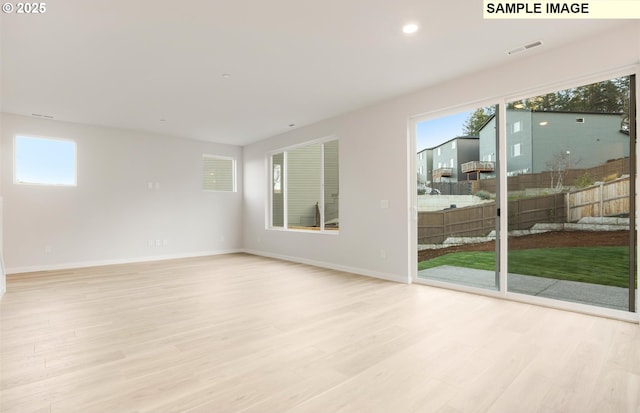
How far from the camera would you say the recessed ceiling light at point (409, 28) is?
2924 mm

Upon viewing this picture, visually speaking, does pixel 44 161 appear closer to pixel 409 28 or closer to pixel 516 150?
pixel 409 28

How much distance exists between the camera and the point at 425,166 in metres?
4.65

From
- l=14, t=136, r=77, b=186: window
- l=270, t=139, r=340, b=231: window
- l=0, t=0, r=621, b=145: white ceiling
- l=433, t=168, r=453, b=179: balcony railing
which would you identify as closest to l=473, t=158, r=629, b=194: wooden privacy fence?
l=433, t=168, r=453, b=179: balcony railing

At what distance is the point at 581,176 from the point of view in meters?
3.39

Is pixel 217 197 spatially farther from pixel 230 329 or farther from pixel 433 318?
pixel 433 318

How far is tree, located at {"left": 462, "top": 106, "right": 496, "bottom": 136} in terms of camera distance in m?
4.01

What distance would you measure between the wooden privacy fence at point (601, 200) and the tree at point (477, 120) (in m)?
1.30

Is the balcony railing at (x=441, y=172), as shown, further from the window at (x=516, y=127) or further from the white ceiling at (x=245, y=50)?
the white ceiling at (x=245, y=50)

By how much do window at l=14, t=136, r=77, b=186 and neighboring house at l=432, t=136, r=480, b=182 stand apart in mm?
6559

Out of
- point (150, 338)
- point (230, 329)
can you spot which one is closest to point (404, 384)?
point (230, 329)

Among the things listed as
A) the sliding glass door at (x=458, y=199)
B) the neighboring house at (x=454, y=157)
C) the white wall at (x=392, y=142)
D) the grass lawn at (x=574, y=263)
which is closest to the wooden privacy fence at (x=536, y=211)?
the sliding glass door at (x=458, y=199)

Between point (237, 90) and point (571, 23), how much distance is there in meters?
3.81

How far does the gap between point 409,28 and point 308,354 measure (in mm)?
2975

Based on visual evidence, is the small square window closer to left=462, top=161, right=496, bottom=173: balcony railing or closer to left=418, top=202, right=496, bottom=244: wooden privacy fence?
left=462, top=161, right=496, bottom=173: balcony railing
